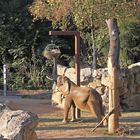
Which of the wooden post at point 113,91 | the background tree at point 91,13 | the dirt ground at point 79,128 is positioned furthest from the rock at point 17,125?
the background tree at point 91,13

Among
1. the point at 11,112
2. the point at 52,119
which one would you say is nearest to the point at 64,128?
the point at 52,119

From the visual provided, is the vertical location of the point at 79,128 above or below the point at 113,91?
below

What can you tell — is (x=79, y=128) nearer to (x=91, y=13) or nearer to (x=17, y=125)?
(x=17, y=125)

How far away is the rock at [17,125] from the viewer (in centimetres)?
809

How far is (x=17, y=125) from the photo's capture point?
8.33m

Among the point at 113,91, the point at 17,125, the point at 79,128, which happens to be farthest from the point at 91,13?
the point at 17,125

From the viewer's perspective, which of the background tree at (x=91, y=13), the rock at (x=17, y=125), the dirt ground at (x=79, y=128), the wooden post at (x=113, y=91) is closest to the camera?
the rock at (x=17, y=125)

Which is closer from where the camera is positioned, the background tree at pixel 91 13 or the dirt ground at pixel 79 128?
the dirt ground at pixel 79 128

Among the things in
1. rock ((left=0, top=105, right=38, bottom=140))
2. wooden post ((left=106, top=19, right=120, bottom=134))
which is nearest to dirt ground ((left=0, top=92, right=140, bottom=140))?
wooden post ((left=106, top=19, right=120, bottom=134))

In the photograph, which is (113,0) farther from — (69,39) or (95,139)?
(69,39)

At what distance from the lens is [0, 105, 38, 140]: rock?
8.09 m

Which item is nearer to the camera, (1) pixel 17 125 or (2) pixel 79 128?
(1) pixel 17 125

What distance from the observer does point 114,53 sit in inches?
434

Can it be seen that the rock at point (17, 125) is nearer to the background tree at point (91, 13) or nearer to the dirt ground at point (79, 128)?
the dirt ground at point (79, 128)
